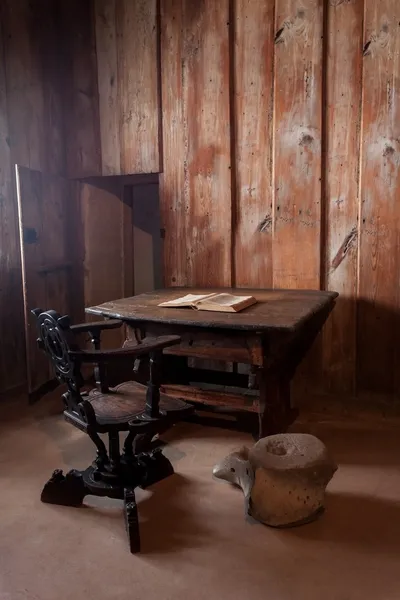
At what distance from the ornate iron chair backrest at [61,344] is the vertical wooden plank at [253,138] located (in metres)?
1.95

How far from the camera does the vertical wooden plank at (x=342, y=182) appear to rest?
3301 millimetres

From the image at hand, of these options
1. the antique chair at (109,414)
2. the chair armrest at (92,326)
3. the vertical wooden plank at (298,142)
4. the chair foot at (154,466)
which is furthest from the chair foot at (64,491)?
the vertical wooden plank at (298,142)

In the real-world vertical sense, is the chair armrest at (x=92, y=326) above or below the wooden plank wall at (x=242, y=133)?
below

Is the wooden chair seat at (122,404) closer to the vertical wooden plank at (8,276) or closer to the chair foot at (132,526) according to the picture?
the chair foot at (132,526)

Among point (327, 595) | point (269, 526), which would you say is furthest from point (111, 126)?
point (327, 595)

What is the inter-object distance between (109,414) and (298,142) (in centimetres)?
236

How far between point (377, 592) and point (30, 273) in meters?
3.00

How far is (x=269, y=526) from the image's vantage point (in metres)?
2.16

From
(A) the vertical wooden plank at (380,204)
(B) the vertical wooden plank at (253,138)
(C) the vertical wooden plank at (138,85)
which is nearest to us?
(A) the vertical wooden plank at (380,204)

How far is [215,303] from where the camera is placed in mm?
2803

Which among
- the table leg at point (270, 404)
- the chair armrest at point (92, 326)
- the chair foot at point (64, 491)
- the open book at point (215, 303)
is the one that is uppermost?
the open book at point (215, 303)

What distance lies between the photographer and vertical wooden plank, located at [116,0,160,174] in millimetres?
3889

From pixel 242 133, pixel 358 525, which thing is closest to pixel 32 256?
pixel 242 133

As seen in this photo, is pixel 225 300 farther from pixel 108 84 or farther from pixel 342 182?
pixel 108 84
